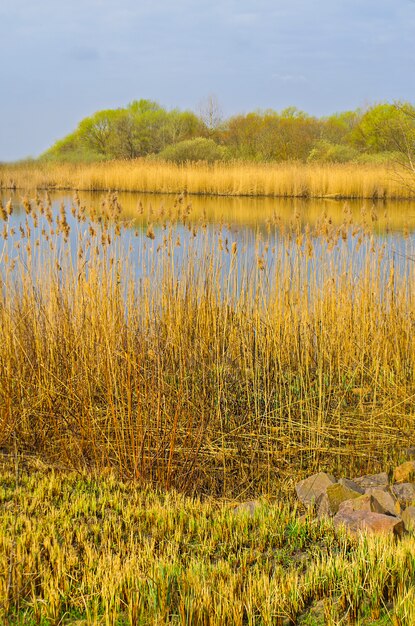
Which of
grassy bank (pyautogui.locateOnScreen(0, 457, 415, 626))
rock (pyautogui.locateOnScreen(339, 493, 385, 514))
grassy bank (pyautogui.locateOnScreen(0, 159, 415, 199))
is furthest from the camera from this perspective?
grassy bank (pyautogui.locateOnScreen(0, 159, 415, 199))

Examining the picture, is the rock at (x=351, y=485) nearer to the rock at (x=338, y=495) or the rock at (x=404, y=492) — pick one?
the rock at (x=338, y=495)

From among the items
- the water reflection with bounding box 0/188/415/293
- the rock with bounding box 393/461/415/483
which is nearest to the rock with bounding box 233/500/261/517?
the rock with bounding box 393/461/415/483

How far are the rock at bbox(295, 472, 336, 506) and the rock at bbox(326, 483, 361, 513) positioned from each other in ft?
0.34

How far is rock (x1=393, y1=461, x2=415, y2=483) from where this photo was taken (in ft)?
11.8

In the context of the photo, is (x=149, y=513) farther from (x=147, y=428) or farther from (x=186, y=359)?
(x=186, y=359)

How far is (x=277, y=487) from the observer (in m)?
3.57

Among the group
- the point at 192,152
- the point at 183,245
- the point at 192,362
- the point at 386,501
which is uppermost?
the point at 192,152

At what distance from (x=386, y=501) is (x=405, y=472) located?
2.01 feet

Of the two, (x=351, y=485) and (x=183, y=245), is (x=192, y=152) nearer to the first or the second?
(x=183, y=245)

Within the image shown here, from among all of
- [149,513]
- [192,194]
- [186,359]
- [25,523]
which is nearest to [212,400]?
[186,359]

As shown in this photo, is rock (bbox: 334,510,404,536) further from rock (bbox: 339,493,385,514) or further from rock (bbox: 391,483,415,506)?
rock (bbox: 391,483,415,506)

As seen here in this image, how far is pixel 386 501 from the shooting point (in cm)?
304

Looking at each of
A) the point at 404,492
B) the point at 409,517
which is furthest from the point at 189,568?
the point at 404,492

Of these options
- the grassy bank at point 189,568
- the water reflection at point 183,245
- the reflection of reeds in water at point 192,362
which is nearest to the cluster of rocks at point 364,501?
the grassy bank at point 189,568
